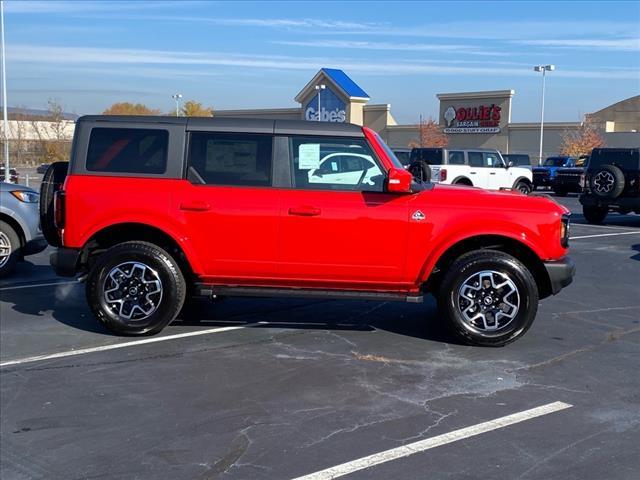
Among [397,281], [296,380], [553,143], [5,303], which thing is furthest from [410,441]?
[553,143]

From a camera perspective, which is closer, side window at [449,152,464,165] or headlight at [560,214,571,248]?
headlight at [560,214,571,248]

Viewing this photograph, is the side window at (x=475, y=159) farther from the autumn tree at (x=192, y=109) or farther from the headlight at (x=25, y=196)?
the autumn tree at (x=192, y=109)

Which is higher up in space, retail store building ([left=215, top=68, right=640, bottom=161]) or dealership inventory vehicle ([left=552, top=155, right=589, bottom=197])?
retail store building ([left=215, top=68, right=640, bottom=161])

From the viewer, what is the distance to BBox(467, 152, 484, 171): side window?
25844 millimetres

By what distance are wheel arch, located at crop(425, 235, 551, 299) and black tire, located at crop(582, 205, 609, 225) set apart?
1247 cm

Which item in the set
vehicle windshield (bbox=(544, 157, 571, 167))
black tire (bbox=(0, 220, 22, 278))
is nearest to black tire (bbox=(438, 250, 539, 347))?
black tire (bbox=(0, 220, 22, 278))

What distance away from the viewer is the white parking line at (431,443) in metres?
4.12

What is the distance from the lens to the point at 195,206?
6.76 metres

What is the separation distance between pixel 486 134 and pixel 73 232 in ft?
155

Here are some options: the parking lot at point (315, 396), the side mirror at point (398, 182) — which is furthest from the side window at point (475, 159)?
the side mirror at point (398, 182)

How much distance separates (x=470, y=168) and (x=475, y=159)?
0.59 meters

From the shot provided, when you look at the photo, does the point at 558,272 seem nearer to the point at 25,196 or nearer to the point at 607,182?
the point at 25,196

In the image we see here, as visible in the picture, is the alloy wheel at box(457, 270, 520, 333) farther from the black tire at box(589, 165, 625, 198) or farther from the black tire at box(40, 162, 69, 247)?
the black tire at box(589, 165, 625, 198)

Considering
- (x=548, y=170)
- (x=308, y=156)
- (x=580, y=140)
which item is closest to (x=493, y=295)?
(x=308, y=156)
